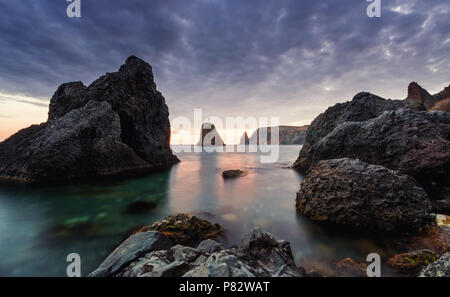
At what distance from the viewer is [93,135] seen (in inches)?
617

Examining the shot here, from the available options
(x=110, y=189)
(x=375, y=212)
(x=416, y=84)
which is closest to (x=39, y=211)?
(x=110, y=189)

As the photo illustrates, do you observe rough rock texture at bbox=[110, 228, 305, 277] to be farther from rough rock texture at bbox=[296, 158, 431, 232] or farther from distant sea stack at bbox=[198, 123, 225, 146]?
distant sea stack at bbox=[198, 123, 225, 146]

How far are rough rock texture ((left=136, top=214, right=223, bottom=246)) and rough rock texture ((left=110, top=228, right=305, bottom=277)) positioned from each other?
3.53 ft

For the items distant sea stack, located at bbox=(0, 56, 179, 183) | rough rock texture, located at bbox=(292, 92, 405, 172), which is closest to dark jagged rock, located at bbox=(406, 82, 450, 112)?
rough rock texture, located at bbox=(292, 92, 405, 172)

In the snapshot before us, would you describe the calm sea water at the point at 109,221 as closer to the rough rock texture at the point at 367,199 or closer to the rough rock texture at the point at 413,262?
the rough rock texture at the point at 413,262

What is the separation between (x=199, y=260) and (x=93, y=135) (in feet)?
57.6

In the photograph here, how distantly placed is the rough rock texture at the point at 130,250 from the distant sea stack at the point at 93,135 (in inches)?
596

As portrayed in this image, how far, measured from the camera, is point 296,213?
7.72 m

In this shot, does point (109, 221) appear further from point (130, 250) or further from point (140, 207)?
point (130, 250)

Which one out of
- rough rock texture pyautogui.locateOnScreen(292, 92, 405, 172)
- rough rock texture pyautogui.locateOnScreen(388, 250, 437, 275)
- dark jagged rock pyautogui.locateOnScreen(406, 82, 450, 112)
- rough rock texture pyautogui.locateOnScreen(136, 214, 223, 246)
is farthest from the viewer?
dark jagged rock pyautogui.locateOnScreen(406, 82, 450, 112)

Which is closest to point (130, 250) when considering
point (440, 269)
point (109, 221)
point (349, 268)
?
point (109, 221)

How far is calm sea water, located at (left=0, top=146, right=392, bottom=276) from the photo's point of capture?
4.83 m
